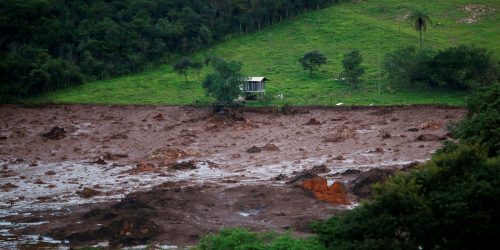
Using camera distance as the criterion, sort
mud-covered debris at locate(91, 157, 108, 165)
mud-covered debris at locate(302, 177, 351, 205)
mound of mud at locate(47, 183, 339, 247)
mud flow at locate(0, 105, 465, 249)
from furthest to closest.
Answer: mud-covered debris at locate(91, 157, 108, 165) < mud-covered debris at locate(302, 177, 351, 205) < mud flow at locate(0, 105, 465, 249) < mound of mud at locate(47, 183, 339, 247)

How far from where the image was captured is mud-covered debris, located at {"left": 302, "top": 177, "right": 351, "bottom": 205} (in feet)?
112

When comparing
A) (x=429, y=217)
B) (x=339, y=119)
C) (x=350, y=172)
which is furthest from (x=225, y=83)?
(x=429, y=217)

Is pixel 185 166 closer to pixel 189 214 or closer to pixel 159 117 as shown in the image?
pixel 189 214

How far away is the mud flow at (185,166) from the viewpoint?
32.1 m

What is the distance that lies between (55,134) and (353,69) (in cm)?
2517

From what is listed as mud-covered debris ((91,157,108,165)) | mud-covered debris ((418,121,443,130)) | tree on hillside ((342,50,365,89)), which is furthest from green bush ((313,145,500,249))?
tree on hillside ((342,50,365,89))

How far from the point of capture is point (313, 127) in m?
56.7

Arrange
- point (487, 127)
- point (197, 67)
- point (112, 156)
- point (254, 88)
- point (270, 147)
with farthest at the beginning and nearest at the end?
1. point (197, 67)
2. point (254, 88)
3. point (112, 156)
4. point (270, 147)
5. point (487, 127)

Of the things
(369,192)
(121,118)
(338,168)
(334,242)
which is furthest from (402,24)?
(334,242)

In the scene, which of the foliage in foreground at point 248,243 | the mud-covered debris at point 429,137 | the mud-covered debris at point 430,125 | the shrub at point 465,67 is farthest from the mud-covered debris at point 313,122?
the foliage in foreground at point 248,243

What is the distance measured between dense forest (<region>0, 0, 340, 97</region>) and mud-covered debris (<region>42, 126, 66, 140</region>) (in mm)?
17112

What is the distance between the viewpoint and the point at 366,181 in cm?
3653

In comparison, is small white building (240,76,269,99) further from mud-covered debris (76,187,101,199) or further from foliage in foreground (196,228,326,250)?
foliage in foreground (196,228,326,250)

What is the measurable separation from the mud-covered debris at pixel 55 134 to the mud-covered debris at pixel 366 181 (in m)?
27.6
